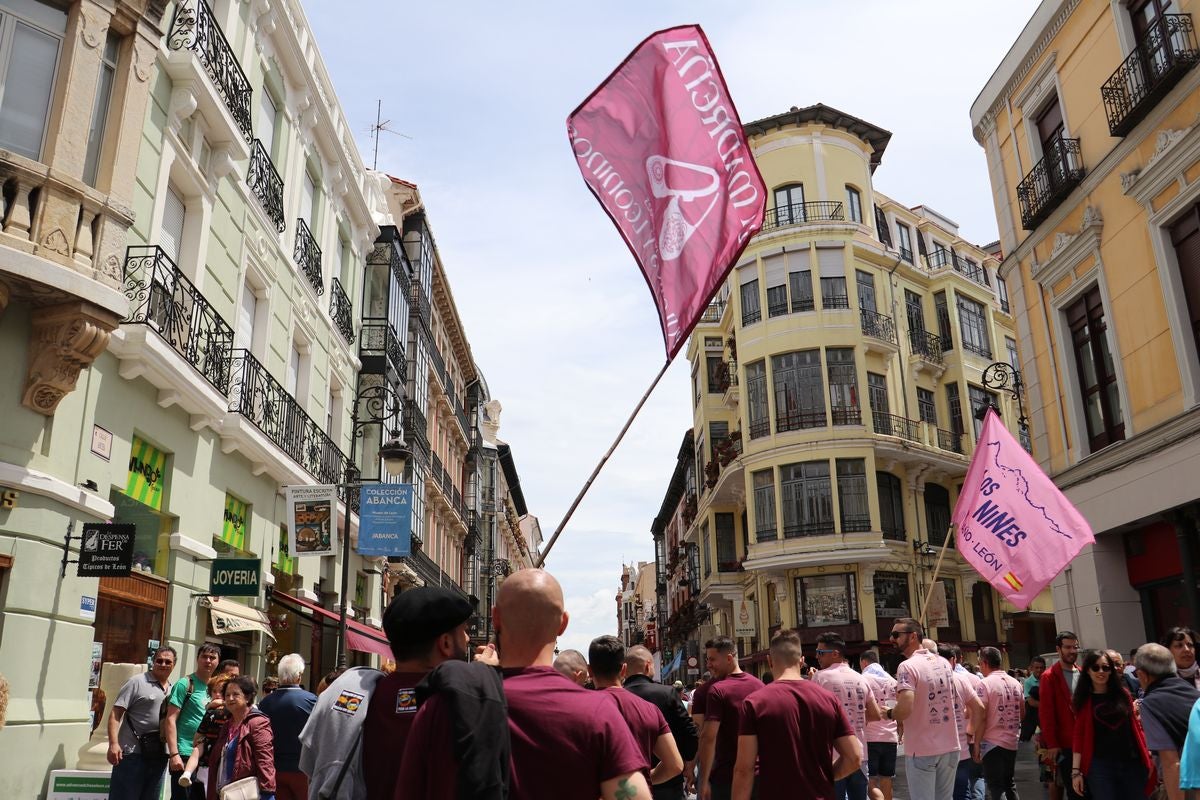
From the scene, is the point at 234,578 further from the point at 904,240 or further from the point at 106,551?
the point at 904,240

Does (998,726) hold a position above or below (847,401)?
below

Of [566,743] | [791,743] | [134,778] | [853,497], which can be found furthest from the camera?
[853,497]

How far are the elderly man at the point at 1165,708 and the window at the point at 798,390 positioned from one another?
2479 cm

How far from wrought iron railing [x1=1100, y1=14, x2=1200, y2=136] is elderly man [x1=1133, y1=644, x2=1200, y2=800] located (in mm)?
10150

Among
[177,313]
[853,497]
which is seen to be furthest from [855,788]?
[853,497]

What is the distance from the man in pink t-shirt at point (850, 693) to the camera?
27.0ft

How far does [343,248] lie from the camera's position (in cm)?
2098

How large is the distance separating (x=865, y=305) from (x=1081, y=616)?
18.1 m

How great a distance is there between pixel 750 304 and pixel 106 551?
1053 inches

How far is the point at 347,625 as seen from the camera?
56.5 ft

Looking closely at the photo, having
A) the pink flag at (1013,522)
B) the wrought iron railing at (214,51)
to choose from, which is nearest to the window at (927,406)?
the pink flag at (1013,522)

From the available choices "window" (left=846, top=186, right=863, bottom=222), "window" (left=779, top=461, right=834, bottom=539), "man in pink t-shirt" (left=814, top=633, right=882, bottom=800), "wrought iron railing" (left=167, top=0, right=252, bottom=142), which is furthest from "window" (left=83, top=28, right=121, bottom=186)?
"window" (left=846, top=186, right=863, bottom=222)

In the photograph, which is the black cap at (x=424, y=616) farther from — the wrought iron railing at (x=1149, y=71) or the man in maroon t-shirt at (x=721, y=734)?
the wrought iron railing at (x=1149, y=71)

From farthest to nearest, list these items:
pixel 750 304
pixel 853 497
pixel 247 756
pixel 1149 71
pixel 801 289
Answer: pixel 750 304 < pixel 801 289 < pixel 853 497 < pixel 1149 71 < pixel 247 756
